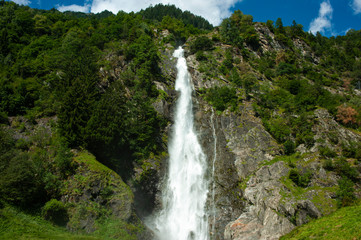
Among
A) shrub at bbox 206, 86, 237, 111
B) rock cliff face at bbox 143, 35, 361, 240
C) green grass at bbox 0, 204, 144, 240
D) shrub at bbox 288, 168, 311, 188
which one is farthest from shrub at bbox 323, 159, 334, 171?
green grass at bbox 0, 204, 144, 240

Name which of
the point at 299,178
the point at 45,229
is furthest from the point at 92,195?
the point at 299,178

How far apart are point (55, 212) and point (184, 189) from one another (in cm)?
1667

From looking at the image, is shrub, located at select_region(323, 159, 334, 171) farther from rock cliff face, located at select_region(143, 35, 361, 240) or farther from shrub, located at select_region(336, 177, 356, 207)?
shrub, located at select_region(336, 177, 356, 207)

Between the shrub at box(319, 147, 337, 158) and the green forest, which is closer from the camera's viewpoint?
the green forest

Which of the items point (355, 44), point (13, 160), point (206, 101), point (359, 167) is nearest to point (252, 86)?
point (206, 101)

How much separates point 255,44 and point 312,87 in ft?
91.2

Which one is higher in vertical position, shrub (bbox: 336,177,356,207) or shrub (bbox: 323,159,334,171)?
shrub (bbox: 323,159,334,171)

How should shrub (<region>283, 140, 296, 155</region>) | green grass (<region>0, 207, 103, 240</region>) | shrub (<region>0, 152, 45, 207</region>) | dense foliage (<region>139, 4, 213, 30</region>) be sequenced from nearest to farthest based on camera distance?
green grass (<region>0, 207, 103, 240</region>), shrub (<region>0, 152, 45, 207</region>), shrub (<region>283, 140, 296, 155</region>), dense foliage (<region>139, 4, 213, 30</region>)

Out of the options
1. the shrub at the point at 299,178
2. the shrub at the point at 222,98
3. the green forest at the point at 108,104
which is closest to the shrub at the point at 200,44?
the green forest at the point at 108,104

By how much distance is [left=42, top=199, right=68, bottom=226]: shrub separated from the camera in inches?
744

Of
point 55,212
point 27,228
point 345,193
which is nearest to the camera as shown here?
point 27,228

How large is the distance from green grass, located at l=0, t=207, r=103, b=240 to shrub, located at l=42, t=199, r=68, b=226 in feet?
1.68

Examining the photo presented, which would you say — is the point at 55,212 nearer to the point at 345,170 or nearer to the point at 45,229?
the point at 45,229

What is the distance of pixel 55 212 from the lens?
19.4 meters
